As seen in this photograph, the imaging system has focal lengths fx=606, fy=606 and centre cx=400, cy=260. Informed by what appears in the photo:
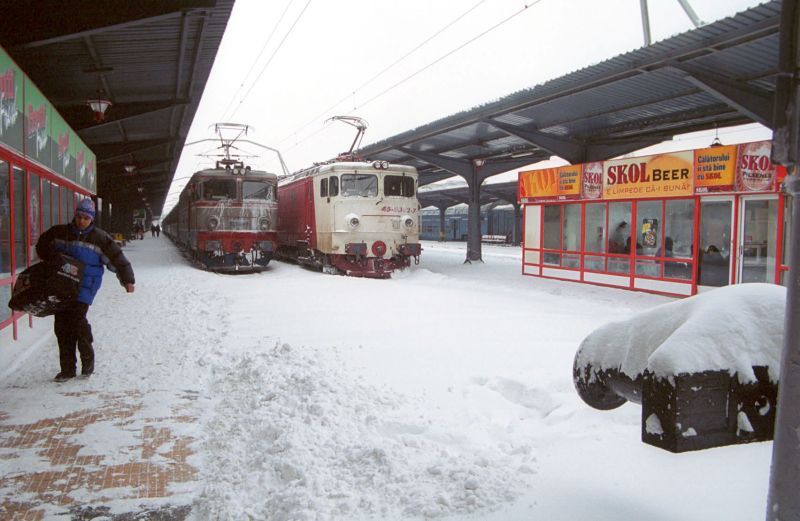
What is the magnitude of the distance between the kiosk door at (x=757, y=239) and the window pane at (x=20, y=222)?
38.0ft

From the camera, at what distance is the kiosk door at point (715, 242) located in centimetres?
1150

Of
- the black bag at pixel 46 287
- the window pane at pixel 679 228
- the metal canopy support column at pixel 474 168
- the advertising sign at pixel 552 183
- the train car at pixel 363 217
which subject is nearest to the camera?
the black bag at pixel 46 287

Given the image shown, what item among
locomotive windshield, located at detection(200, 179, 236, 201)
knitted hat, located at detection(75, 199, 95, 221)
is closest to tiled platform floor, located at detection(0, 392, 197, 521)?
knitted hat, located at detection(75, 199, 95, 221)

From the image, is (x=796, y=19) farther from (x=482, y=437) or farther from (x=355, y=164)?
(x=355, y=164)

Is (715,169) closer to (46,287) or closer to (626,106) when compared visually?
(626,106)

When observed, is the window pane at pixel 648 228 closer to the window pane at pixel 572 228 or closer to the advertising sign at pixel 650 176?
the advertising sign at pixel 650 176

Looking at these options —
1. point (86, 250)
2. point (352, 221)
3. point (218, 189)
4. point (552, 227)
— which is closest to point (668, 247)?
point (552, 227)

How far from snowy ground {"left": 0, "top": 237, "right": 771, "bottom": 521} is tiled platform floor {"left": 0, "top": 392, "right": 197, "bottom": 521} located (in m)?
0.12

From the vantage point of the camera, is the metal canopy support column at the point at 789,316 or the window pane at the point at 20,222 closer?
the metal canopy support column at the point at 789,316

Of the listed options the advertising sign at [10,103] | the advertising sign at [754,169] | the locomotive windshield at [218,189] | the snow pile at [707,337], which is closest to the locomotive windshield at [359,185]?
the locomotive windshield at [218,189]

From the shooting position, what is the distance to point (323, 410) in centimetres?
463

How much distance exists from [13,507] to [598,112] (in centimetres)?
1348

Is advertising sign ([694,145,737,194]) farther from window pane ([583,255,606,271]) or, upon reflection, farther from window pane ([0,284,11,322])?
window pane ([0,284,11,322])

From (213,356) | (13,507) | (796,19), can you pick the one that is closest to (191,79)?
(213,356)
